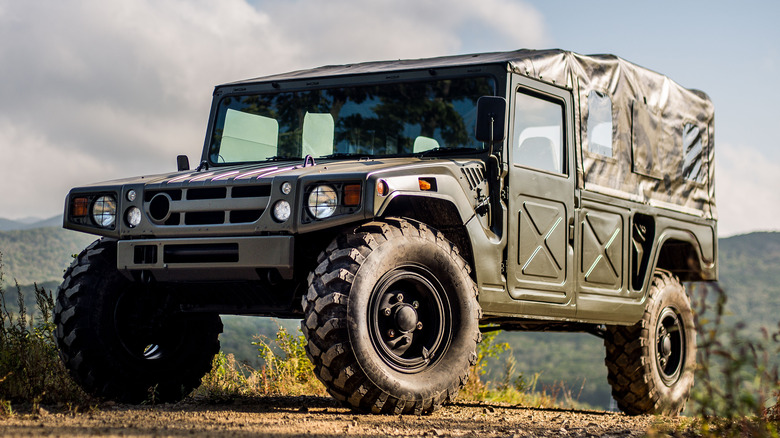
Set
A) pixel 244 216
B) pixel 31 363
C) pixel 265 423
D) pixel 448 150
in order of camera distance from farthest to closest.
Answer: pixel 31 363 < pixel 448 150 < pixel 244 216 < pixel 265 423

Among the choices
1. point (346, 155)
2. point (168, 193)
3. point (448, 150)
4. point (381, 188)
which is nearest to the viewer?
point (381, 188)

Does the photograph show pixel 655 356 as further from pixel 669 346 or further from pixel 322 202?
pixel 322 202

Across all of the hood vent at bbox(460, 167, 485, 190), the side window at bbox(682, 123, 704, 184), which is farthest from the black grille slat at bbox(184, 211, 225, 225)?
the side window at bbox(682, 123, 704, 184)

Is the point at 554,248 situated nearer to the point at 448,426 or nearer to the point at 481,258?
the point at 481,258

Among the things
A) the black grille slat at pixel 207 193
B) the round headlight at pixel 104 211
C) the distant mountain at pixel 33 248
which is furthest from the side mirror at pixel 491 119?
the distant mountain at pixel 33 248

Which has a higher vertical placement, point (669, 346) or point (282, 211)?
point (282, 211)

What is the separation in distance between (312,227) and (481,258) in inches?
55.0

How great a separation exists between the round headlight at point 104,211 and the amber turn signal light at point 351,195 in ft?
5.89

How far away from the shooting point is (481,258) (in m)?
6.26

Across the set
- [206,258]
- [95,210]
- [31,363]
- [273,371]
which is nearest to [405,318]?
[206,258]

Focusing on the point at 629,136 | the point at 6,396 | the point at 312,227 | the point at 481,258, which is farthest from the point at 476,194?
the point at 6,396

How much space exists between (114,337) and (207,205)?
142 centimetres

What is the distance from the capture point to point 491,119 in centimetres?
627

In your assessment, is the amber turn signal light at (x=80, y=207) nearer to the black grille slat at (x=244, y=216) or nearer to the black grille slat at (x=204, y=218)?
the black grille slat at (x=204, y=218)
